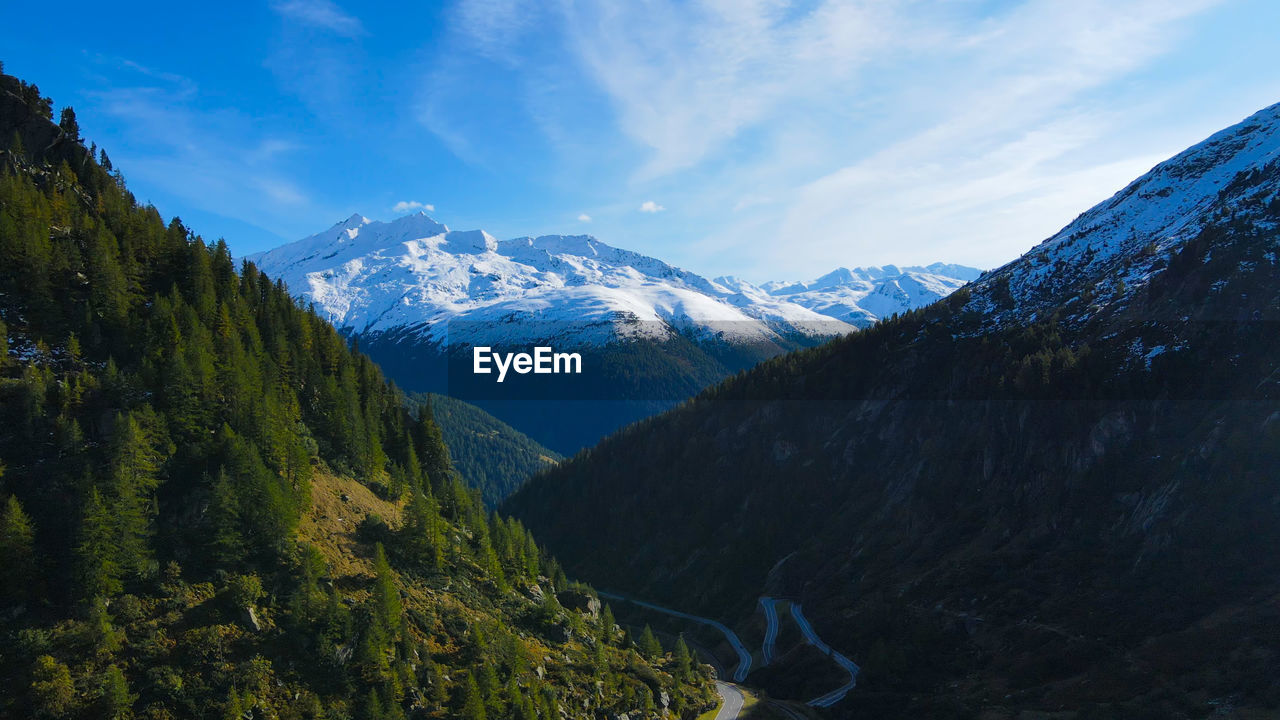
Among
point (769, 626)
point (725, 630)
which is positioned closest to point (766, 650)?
point (769, 626)

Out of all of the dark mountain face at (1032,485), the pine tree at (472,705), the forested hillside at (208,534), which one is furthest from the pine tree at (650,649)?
the pine tree at (472,705)

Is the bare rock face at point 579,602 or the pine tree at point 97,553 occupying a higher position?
the pine tree at point 97,553

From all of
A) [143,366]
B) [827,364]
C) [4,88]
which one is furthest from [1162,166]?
[4,88]

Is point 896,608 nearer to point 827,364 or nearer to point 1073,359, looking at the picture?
point 1073,359

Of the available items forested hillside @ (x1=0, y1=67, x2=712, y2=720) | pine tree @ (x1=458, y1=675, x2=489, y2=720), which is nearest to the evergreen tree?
forested hillside @ (x1=0, y1=67, x2=712, y2=720)

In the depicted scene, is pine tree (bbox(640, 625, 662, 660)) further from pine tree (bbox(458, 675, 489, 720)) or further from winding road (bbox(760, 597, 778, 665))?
pine tree (bbox(458, 675, 489, 720))

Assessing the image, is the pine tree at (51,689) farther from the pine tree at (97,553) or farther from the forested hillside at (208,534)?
the pine tree at (97,553)

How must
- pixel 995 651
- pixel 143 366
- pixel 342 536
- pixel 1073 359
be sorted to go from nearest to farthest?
pixel 143 366, pixel 342 536, pixel 995 651, pixel 1073 359
